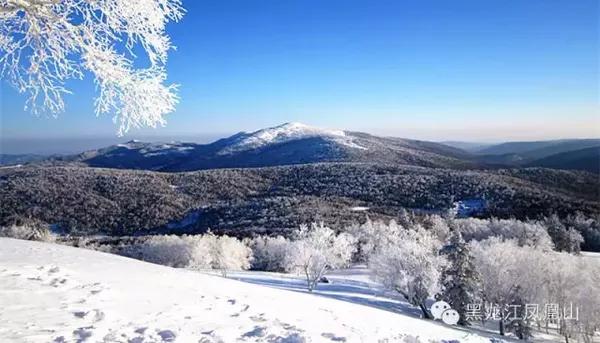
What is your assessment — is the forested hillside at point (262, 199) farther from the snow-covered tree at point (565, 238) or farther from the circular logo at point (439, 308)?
the circular logo at point (439, 308)

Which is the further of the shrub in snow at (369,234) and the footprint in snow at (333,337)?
the shrub in snow at (369,234)

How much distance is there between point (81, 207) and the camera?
147125 mm

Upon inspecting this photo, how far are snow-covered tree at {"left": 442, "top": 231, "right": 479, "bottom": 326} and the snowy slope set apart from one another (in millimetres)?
24927

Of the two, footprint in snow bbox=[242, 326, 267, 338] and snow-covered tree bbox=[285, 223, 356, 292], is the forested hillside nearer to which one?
snow-covered tree bbox=[285, 223, 356, 292]

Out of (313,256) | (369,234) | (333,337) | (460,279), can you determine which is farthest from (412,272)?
(369,234)

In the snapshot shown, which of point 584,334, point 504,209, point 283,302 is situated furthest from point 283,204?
point 283,302

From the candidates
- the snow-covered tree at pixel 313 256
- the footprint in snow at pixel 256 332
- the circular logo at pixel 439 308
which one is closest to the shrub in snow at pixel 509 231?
the snow-covered tree at pixel 313 256

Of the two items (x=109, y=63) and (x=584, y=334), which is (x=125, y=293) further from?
(x=584, y=334)

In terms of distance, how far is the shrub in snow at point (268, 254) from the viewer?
7894cm

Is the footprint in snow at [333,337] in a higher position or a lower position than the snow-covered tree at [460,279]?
higher

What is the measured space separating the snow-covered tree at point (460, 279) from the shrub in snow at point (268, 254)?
43.3 m

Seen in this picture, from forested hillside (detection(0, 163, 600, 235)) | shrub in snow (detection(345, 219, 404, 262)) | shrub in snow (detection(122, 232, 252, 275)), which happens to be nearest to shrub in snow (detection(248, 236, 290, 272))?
shrub in snow (detection(122, 232, 252, 275))

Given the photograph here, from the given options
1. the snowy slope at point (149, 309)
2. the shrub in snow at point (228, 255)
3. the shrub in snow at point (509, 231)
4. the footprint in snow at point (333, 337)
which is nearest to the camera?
the snowy slope at point (149, 309)

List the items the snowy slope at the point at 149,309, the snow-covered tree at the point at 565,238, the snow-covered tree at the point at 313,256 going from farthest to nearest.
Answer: the snow-covered tree at the point at 565,238 → the snow-covered tree at the point at 313,256 → the snowy slope at the point at 149,309
